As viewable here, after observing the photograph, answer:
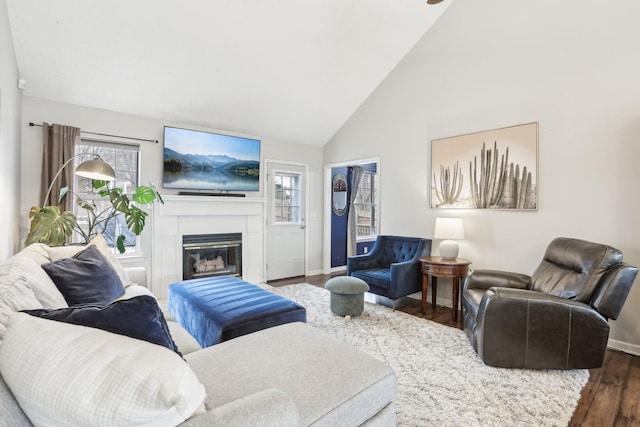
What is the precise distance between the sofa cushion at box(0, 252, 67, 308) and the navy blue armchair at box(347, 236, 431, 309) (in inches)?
117

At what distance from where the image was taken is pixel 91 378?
73 cm

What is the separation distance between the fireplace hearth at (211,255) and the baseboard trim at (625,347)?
4.36 metres

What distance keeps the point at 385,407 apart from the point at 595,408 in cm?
150

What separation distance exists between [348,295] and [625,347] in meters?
2.46

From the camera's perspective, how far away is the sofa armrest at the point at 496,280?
3004 mm

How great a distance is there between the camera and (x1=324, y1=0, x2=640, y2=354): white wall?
282cm

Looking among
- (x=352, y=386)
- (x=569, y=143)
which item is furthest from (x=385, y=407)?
(x=569, y=143)

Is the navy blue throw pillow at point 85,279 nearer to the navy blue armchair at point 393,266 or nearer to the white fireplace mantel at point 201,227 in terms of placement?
the white fireplace mantel at point 201,227

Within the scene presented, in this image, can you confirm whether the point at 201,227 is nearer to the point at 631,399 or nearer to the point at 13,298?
the point at 13,298

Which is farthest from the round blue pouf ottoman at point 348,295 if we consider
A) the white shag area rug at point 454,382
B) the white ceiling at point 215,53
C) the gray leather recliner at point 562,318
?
the white ceiling at point 215,53

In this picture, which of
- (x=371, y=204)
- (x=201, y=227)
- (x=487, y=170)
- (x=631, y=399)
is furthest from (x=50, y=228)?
(x=371, y=204)

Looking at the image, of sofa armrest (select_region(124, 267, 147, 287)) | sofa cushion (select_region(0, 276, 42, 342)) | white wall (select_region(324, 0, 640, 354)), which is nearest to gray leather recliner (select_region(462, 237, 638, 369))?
white wall (select_region(324, 0, 640, 354))

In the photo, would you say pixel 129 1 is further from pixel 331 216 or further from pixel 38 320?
pixel 331 216

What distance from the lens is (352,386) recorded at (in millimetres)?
1320
